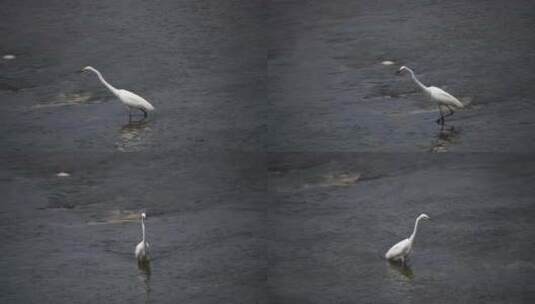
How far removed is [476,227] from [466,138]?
6.49 feet

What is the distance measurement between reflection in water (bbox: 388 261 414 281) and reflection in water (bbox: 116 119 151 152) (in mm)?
4062

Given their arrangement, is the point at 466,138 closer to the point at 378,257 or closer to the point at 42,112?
the point at 378,257

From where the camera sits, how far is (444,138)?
69.3ft

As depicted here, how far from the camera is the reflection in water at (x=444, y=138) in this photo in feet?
68.6

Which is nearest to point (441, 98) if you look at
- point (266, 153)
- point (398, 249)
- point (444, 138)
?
point (444, 138)

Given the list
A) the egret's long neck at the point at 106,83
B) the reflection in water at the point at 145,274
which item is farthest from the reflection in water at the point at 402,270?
the egret's long neck at the point at 106,83

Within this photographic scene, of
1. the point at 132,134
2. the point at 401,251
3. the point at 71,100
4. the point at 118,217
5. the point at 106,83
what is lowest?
the point at 401,251

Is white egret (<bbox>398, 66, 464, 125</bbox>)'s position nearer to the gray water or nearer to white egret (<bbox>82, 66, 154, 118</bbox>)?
the gray water

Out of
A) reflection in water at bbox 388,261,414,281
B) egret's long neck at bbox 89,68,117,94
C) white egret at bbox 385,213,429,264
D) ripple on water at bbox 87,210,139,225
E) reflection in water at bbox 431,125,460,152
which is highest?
egret's long neck at bbox 89,68,117,94

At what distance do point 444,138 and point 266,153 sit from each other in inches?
83.5

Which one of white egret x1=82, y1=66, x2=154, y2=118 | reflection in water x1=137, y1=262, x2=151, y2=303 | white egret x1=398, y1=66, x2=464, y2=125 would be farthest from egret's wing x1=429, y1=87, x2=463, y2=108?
reflection in water x1=137, y1=262, x2=151, y2=303

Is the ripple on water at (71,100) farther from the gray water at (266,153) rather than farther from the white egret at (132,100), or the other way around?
the white egret at (132,100)

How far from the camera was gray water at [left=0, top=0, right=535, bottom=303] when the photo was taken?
1859cm

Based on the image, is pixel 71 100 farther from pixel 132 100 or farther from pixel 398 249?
pixel 398 249
